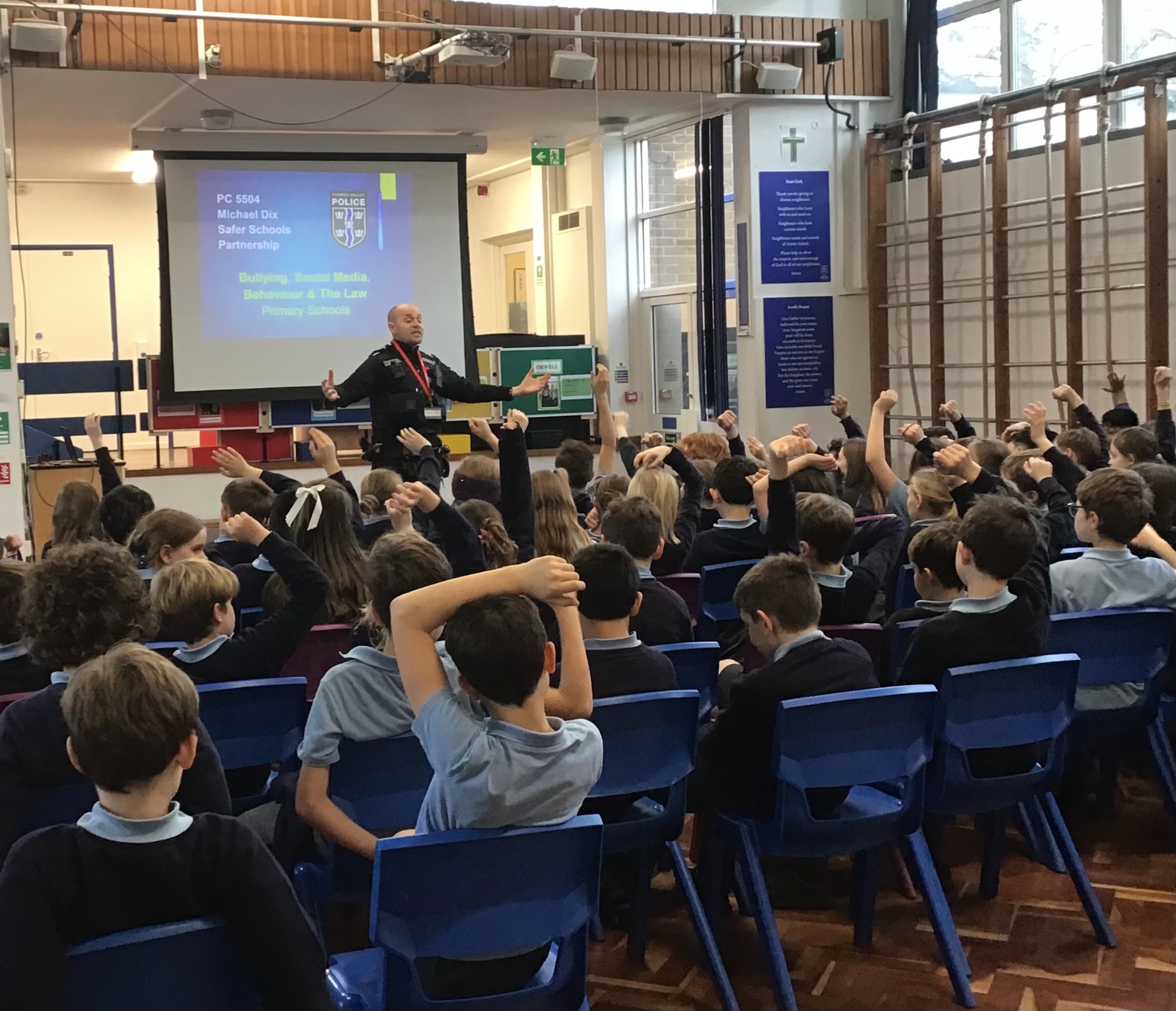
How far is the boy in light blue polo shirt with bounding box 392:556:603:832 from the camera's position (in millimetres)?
2043

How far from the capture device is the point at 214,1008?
1.69m

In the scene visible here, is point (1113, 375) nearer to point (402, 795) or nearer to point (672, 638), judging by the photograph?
point (672, 638)

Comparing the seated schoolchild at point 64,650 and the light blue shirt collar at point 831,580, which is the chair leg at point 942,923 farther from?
the seated schoolchild at point 64,650

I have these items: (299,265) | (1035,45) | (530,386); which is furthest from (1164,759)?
(299,265)

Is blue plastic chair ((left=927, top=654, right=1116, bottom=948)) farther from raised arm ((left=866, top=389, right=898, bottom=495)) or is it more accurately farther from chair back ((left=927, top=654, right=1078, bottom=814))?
raised arm ((left=866, top=389, right=898, bottom=495))

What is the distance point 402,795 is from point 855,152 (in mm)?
9283

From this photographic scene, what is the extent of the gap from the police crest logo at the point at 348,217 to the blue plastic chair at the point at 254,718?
26.7ft

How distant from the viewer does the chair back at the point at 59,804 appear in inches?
94.1

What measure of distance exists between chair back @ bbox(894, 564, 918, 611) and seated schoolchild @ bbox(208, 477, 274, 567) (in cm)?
227

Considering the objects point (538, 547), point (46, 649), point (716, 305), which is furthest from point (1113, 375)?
point (46, 649)

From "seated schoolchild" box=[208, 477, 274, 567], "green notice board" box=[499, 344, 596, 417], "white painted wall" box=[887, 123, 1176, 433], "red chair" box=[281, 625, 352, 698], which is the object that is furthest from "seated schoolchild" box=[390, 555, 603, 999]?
"green notice board" box=[499, 344, 596, 417]

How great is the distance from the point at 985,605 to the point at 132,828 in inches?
88.7

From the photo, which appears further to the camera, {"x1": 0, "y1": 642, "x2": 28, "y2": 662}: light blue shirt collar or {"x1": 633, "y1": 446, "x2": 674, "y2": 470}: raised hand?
{"x1": 633, "y1": 446, "x2": 674, "y2": 470}: raised hand

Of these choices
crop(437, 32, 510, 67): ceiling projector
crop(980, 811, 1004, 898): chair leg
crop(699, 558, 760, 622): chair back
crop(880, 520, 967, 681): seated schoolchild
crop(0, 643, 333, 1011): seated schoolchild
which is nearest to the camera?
crop(0, 643, 333, 1011): seated schoolchild
